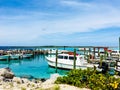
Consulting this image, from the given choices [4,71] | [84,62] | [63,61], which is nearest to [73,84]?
[4,71]

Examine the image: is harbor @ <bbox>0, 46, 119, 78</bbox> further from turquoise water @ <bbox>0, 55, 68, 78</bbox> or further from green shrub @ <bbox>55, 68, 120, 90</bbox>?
green shrub @ <bbox>55, 68, 120, 90</bbox>

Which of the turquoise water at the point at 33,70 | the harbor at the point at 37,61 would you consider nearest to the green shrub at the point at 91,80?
the harbor at the point at 37,61

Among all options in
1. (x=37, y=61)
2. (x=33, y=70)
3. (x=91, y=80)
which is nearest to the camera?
(x=91, y=80)

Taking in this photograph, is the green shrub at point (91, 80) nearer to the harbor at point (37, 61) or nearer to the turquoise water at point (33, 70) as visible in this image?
the harbor at point (37, 61)

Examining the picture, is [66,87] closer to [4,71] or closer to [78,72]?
[78,72]

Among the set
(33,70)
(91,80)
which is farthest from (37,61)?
(91,80)

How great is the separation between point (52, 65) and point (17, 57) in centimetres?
3091

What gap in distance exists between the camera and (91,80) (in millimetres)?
18078

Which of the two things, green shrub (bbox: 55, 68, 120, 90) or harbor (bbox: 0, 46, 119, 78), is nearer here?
green shrub (bbox: 55, 68, 120, 90)

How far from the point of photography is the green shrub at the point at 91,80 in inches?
677

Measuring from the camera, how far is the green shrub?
56.4 feet

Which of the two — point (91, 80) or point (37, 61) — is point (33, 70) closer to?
point (37, 61)

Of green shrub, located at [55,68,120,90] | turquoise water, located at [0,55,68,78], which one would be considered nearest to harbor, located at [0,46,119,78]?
turquoise water, located at [0,55,68,78]

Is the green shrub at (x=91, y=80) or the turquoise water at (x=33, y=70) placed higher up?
the green shrub at (x=91, y=80)
